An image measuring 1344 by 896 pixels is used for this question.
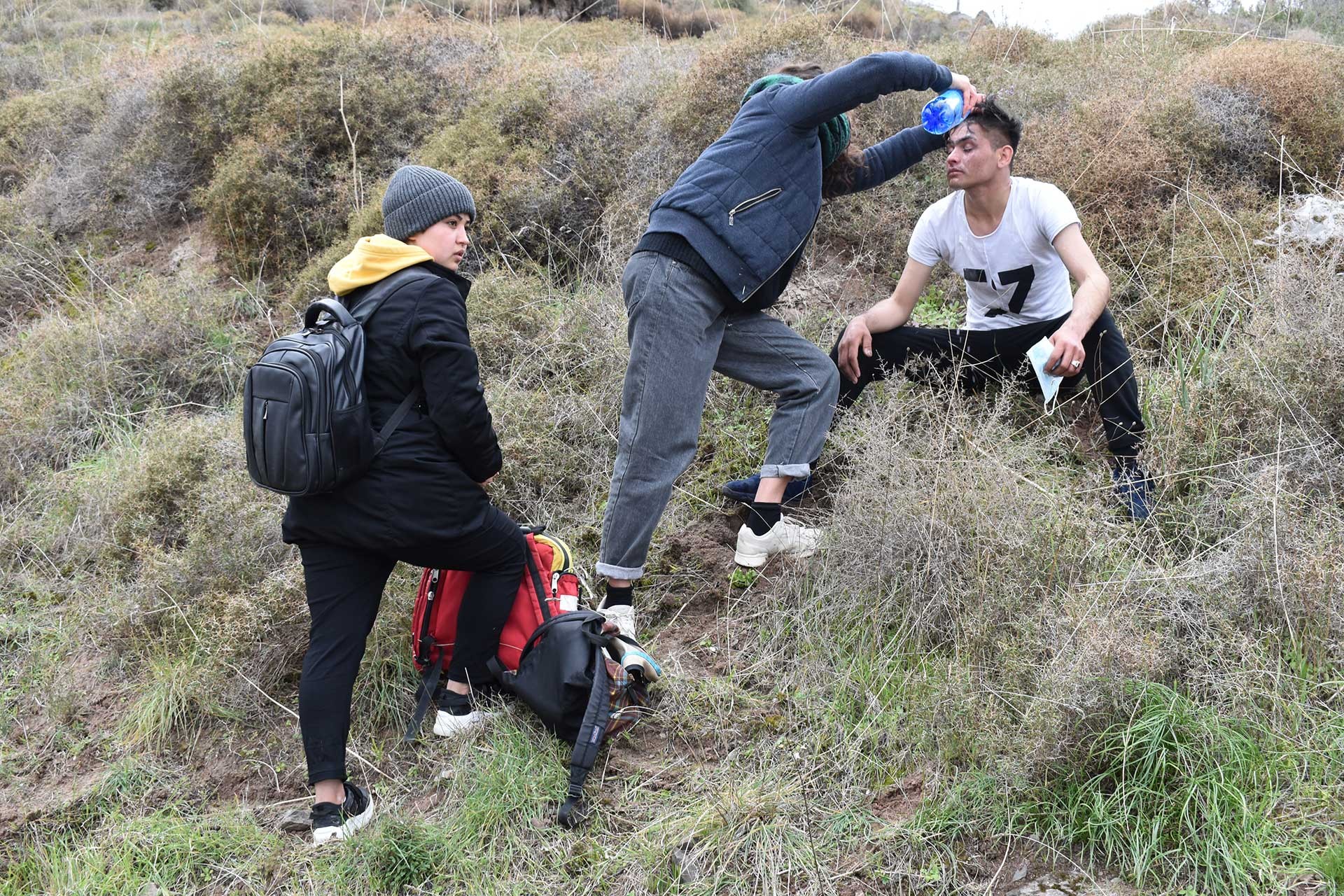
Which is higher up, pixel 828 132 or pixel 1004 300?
pixel 828 132

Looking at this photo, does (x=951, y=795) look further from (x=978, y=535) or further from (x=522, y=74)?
(x=522, y=74)

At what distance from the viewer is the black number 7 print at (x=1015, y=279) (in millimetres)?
4074

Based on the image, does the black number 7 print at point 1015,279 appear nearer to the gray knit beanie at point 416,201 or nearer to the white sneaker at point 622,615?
the white sneaker at point 622,615

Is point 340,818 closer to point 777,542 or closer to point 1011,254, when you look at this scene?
point 777,542

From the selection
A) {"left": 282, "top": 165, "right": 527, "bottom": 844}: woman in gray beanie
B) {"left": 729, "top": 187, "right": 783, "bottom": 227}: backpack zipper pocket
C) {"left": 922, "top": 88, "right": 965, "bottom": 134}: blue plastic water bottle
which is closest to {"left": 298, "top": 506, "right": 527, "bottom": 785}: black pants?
{"left": 282, "top": 165, "right": 527, "bottom": 844}: woman in gray beanie

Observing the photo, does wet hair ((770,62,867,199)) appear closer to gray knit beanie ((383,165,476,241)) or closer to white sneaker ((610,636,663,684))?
gray knit beanie ((383,165,476,241))

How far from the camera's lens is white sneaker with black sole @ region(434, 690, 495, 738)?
11.7 ft

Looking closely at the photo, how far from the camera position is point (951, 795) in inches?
112

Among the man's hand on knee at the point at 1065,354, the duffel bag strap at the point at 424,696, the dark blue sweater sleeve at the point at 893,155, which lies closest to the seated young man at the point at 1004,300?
the man's hand on knee at the point at 1065,354

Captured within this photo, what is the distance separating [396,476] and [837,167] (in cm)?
206

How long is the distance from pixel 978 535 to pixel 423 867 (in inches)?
79.3

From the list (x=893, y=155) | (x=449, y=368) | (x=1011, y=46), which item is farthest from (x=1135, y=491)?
(x=1011, y=46)

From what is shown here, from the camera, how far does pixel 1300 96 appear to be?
5.43 m

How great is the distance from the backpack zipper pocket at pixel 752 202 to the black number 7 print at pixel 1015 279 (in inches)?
41.0
